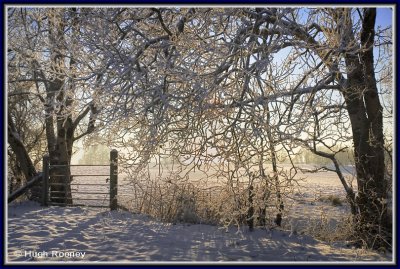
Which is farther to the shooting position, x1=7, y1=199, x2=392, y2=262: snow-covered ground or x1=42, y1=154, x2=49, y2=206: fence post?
x1=42, y1=154, x2=49, y2=206: fence post

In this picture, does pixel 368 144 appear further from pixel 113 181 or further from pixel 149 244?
pixel 113 181

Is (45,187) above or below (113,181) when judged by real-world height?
below

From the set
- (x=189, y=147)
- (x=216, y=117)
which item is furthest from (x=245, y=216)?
(x=216, y=117)

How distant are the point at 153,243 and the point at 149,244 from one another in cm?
10

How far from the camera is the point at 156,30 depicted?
6.52m

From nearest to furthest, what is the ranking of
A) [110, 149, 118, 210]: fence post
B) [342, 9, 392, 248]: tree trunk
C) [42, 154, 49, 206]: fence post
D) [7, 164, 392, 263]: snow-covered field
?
[7, 164, 392, 263]: snow-covered field < [342, 9, 392, 248]: tree trunk < [110, 149, 118, 210]: fence post < [42, 154, 49, 206]: fence post

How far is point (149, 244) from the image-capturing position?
598cm

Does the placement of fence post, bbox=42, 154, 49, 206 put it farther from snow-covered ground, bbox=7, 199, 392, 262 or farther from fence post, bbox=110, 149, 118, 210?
fence post, bbox=110, 149, 118, 210

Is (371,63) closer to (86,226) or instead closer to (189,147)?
(189,147)

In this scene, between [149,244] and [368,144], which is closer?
[149,244]

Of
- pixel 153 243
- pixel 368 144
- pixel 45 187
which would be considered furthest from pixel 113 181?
pixel 368 144

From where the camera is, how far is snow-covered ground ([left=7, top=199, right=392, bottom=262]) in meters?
5.32

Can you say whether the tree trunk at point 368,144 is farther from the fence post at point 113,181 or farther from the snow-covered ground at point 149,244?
the fence post at point 113,181

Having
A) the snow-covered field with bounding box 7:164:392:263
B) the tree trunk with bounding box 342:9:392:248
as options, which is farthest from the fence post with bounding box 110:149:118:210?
the tree trunk with bounding box 342:9:392:248
